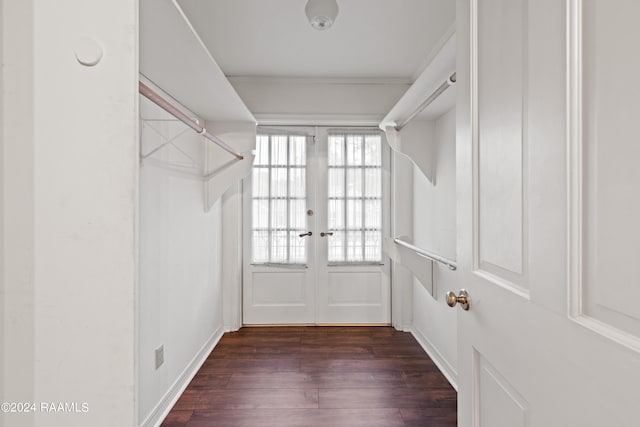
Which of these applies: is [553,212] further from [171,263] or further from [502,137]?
[171,263]

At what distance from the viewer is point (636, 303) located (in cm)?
44

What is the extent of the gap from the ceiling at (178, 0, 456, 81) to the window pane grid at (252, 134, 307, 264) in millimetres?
678

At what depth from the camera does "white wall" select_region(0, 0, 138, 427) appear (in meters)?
0.59

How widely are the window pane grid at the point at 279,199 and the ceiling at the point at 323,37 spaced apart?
2.23 feet

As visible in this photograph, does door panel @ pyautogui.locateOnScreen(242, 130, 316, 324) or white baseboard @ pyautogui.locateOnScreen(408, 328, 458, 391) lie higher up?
door panel @ pyautogui.locateOnScreen(242, 130, 316, 324)

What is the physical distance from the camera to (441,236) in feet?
7.88

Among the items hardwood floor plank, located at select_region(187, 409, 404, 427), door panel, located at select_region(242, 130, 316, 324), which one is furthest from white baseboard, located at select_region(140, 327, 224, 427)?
door panel, located at select_region(242, 130, 316, 324)

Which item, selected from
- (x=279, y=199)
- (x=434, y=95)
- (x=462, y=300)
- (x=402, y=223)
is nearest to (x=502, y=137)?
(x=462, y=300)

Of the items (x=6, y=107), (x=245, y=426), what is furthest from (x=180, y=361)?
(x=6, y=107)

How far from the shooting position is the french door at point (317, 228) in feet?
10.8

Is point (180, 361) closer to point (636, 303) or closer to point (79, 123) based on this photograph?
point (79, 123)

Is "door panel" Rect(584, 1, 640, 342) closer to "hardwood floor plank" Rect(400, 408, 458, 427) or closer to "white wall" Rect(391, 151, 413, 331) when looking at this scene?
"hardwood floor plank" Rect(400, 408, 458, 427)

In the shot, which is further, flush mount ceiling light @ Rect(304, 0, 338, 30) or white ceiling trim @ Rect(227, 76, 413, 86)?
white ceiling trim @ Rect(227, 76, 413, 86)

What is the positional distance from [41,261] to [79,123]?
0.86 feet
